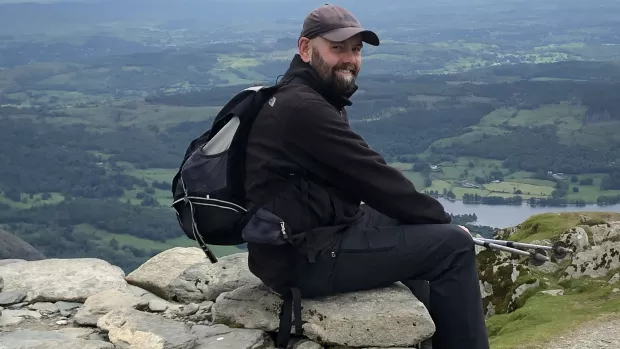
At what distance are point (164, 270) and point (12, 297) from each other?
87.2 inches

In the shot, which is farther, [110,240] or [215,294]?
[110,240]

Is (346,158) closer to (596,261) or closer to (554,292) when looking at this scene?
(554,292)

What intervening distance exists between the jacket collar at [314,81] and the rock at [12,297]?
16.6 feet

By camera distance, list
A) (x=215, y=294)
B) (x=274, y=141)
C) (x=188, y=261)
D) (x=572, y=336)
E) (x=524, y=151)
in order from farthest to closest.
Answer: (x=524, y=151)
(x=572, y=336)
(x=188, y=261)
(x=215, y=294)
(x=274, y=141)

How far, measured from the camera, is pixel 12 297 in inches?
404

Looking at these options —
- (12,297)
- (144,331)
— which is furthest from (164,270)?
(144,331)

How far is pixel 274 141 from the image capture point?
8164 mm

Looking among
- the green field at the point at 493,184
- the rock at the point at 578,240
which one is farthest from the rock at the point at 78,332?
the green field at the point at 493,184

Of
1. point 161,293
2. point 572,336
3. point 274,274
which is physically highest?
point 274,274

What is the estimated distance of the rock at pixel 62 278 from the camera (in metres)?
10.5

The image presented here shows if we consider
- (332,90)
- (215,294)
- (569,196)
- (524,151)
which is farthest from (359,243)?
(524,151)

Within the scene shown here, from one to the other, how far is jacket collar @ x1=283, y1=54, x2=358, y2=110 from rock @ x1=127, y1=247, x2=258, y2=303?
295 cm

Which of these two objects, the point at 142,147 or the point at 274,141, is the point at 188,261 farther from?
the point at 142,147

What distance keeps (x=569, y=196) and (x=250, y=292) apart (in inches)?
5241
